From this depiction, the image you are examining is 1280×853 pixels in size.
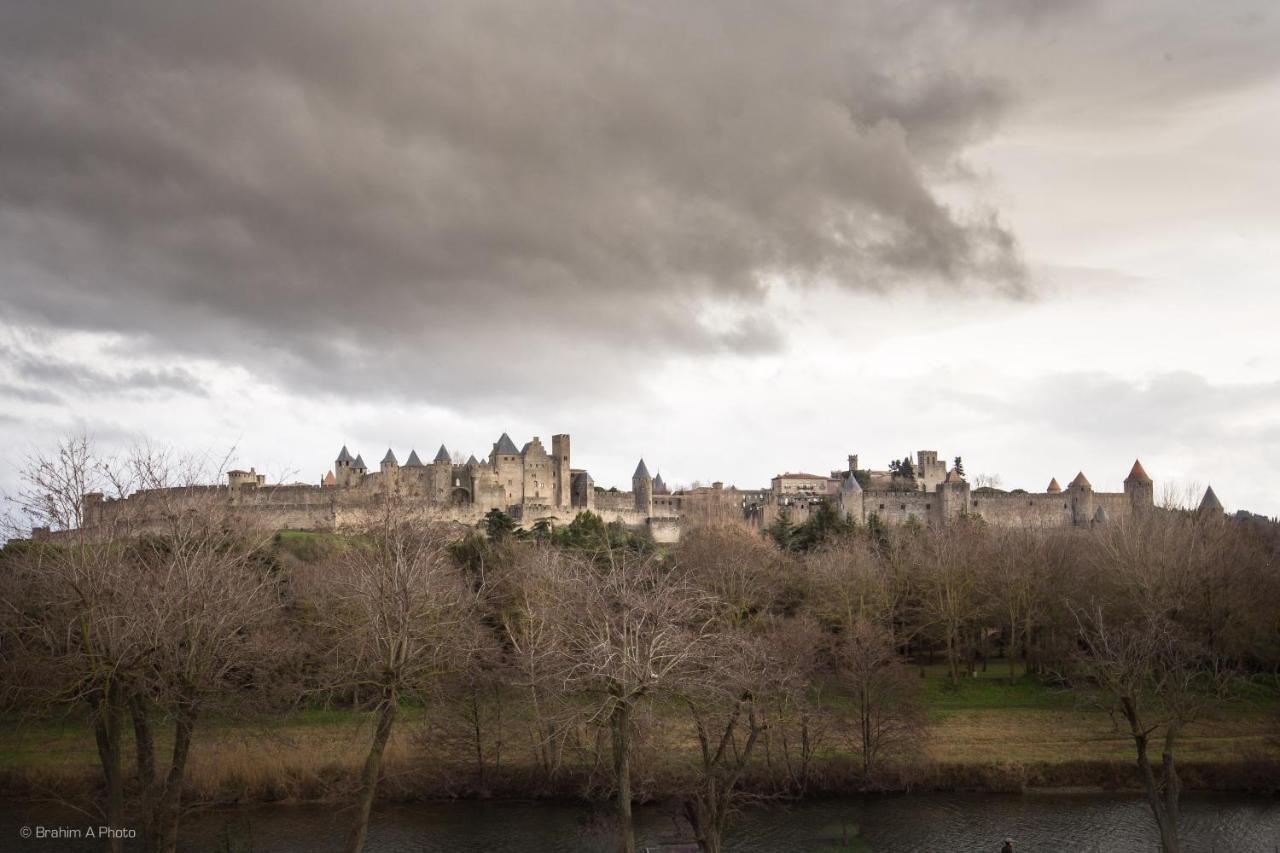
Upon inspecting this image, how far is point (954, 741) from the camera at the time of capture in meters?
36.2

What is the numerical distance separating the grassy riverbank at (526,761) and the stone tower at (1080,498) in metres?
62.8

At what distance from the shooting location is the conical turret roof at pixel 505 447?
95375 mm

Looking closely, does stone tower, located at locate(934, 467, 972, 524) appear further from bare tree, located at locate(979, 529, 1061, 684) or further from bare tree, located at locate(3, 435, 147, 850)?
bare tree, located at locate(3, 435, 147, 850)

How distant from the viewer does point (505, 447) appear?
95.9 m

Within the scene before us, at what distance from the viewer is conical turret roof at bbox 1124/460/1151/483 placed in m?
98.3

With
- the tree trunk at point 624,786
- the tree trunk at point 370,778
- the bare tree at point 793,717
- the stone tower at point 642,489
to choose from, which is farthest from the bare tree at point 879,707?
the stone tower at point 642,489

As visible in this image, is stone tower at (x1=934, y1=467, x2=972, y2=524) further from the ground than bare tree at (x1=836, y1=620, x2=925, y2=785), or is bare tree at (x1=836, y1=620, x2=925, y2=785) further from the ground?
stone tower at (x1=934, y1=467, x2=972, y2=524)

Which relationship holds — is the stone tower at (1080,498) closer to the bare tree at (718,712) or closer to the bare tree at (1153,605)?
the bare tree at (1153,605)

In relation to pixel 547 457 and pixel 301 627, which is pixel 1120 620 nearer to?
pixel 301 627

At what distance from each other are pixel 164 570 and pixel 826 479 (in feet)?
390

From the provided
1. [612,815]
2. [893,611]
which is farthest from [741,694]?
[893,611]

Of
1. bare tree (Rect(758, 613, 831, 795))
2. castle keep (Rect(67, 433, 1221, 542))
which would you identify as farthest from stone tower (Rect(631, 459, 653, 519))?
bare tree (Rect(758, 613, 831, 795))

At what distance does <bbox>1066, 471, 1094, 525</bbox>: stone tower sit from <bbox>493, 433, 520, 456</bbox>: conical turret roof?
51.9 meters

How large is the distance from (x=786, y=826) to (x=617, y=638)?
10.4 metres
